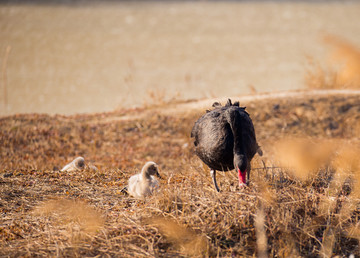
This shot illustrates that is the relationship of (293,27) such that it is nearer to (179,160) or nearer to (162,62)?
(162,62)

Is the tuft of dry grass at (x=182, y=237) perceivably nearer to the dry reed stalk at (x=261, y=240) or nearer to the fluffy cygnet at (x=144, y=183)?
the dry reed stalk at (x=261, y=240)

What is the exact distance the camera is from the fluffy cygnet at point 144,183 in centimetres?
698

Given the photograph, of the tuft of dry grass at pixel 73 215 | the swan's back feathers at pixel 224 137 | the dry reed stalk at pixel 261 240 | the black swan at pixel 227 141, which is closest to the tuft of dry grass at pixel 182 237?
the dry reed stalk at pixel 261 240

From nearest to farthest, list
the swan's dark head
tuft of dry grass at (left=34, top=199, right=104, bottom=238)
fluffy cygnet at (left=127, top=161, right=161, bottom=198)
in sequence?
1. tuft of dry grass at (left=34, top=199, right=104, bottom=238)
2. the swan's dark head
3. fluffy cygnet at (left=127, top=161, right=161, bottom=198)

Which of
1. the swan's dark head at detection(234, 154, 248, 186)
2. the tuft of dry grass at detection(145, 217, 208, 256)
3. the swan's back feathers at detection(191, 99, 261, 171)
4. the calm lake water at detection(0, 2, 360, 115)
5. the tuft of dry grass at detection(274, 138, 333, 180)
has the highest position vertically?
the calm lake water at detection(0, 2, 360, 115)

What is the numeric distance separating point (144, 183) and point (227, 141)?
1523 millimetres

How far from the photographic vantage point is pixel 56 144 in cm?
1197

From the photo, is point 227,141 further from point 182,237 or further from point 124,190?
point 124,190

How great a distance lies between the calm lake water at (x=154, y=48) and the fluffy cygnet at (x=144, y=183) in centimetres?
1676

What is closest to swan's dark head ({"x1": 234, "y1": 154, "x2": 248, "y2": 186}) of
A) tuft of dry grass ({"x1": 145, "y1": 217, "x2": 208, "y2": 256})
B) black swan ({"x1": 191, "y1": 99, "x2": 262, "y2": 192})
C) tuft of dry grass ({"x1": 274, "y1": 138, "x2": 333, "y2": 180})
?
black swan ({"x1": 191, "y1": 99, "x2": 262, "y2": 192})

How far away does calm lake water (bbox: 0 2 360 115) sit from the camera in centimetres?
3056

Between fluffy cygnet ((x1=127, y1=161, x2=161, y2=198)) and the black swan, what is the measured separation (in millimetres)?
899

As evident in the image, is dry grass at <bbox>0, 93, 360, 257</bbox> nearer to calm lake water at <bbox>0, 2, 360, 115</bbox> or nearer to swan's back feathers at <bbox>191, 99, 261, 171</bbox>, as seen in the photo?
swan's back feathers at <bbox>191, 99, 261, 171</bbox>

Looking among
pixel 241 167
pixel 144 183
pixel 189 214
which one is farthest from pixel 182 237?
pixel 144 183
